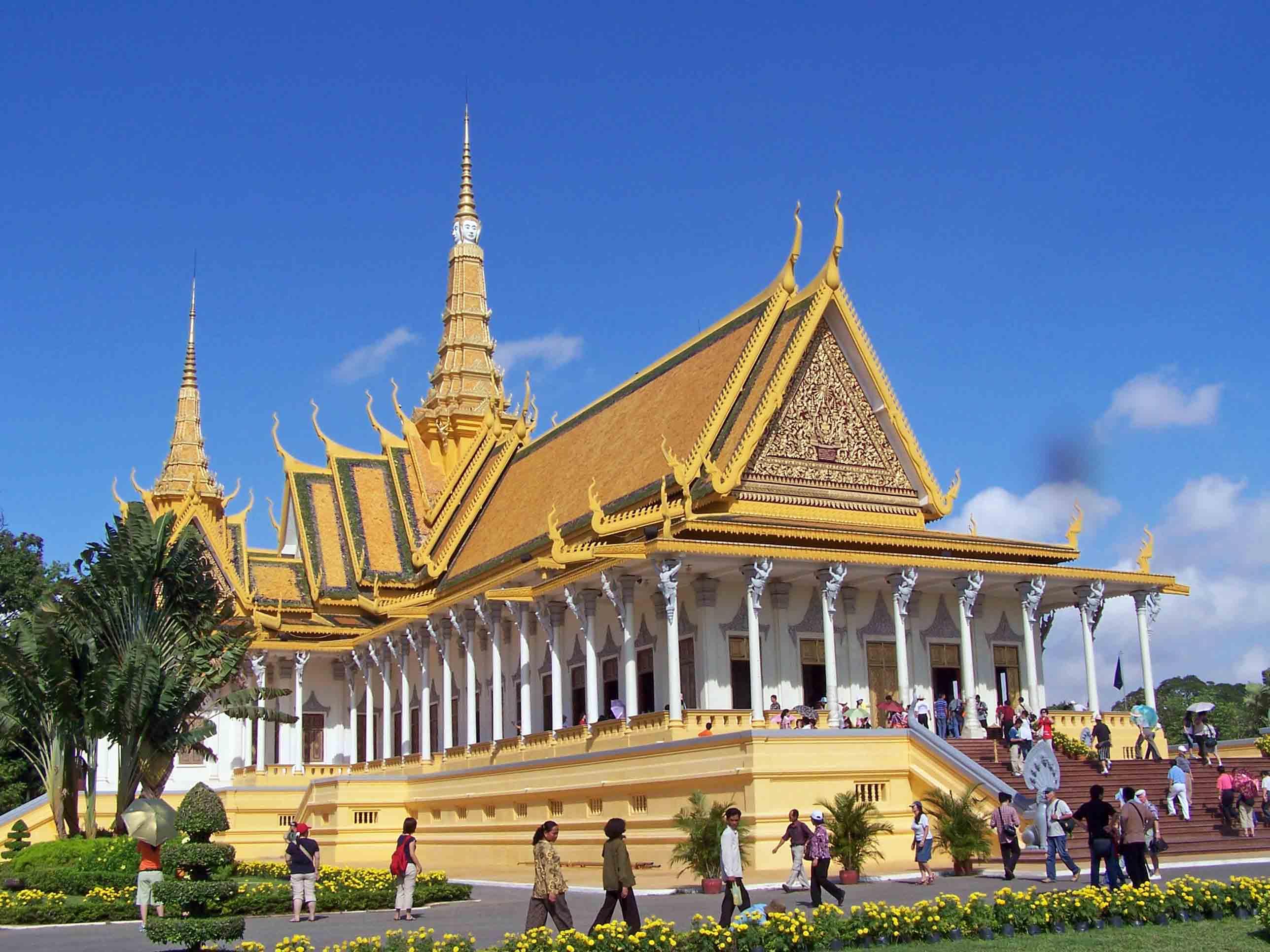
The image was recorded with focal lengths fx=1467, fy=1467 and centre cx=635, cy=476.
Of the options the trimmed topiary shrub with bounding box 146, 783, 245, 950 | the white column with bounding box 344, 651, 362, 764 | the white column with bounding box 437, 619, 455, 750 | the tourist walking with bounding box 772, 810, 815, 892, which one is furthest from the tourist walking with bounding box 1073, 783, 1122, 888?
the white column with bounding box 344, 651, 362, 764

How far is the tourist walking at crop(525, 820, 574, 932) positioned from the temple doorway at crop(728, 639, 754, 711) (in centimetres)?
1403

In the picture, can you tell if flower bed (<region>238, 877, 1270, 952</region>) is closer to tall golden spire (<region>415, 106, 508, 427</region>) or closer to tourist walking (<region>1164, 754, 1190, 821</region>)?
tourist walking (<region>1164, 754, 1190, 821</region>)

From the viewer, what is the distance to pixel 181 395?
5612cm

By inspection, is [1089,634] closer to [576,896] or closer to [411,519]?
[576,896]

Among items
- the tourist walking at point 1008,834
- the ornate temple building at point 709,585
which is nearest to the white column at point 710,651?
the ornate temple building at point 709,585

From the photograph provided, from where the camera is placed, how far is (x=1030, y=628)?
27.2m

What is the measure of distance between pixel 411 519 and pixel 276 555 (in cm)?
480

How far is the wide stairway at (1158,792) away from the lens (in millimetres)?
19828

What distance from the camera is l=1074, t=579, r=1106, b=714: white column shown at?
87.9 ft

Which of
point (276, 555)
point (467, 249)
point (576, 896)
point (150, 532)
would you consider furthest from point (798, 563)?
point (467, 249)

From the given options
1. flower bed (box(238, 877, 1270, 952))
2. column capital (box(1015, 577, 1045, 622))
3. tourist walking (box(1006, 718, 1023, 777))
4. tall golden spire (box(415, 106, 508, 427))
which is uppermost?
tall golden spire (box(415, 106, 508, 427))

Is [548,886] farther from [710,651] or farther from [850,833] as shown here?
[710,651]

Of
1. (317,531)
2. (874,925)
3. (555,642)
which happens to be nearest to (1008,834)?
(874,925)

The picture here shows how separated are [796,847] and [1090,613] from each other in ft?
41.0
